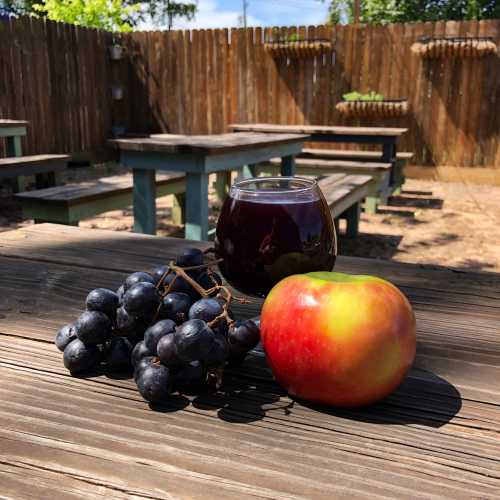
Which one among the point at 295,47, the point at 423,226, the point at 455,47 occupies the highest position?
the point at 295,47

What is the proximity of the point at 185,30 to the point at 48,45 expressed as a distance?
2.09m

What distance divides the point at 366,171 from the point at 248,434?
5.51 meters

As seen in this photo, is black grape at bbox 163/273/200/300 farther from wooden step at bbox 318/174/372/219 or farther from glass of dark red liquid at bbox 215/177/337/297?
wooden step at bbox 318/174/372/219

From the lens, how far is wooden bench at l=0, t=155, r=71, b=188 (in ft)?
15.7

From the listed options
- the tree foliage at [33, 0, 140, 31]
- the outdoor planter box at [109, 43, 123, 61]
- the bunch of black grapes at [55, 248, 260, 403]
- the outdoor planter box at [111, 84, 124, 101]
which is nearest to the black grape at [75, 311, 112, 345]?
the bunch of black grapes at [55, 248, 260, 403]

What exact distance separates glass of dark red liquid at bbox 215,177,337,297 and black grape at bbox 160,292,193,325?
0.17 metres

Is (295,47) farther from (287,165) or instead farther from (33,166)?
(33,166)

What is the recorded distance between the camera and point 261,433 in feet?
1.89

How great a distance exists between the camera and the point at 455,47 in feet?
23.9

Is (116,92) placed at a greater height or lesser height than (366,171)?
greater

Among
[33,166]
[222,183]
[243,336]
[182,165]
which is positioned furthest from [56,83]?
[243,336]

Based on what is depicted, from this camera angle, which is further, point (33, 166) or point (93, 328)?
point (33, 166)

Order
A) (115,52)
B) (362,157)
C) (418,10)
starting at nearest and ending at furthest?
(362,157), (115,52), (418,10)

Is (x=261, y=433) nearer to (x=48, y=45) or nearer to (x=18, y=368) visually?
(x=18, y=368)
